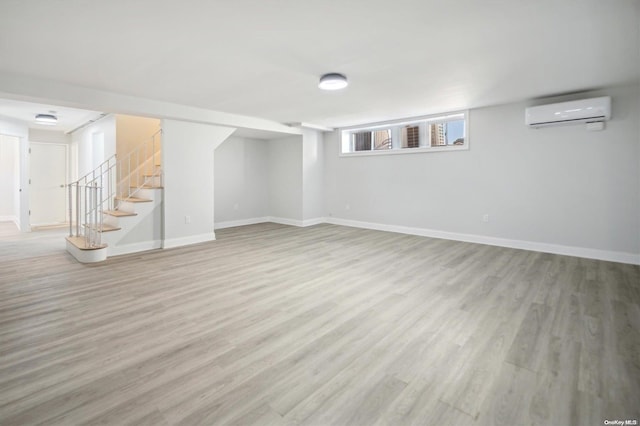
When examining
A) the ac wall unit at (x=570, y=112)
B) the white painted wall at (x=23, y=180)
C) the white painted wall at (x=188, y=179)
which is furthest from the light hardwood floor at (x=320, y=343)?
the white painted wall at (x=23, y=180)

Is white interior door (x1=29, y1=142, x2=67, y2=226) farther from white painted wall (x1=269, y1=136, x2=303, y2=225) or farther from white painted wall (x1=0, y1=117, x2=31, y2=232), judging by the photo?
white painted wall (x1=269, y1=136, x2=303, y2=225)

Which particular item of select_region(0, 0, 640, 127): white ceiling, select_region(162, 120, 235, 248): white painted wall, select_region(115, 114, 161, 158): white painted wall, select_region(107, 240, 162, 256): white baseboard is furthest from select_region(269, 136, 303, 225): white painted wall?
select_region(107, 240, 162, 256): white baseboard

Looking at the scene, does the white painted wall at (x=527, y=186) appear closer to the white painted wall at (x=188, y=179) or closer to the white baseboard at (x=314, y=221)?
the white baseboard at (x=314, y=221)

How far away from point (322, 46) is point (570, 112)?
12.0 ft

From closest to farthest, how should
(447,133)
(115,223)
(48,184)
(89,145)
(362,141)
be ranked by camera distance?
(115,223) → (447,133) → (89,145) → (362,141) → (48,184)

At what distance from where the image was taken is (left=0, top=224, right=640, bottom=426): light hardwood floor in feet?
5.08

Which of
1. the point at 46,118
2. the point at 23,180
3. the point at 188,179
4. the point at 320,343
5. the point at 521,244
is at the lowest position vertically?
the point at 320,343

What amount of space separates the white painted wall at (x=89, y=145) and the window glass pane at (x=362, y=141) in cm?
498

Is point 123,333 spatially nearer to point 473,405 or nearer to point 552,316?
point 473,405

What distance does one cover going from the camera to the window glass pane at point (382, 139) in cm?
664

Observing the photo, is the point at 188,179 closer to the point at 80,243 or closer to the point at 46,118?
the point at 80,243

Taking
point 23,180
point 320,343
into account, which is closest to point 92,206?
point 23,180

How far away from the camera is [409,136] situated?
632 cm

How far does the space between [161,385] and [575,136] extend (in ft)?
18.6
